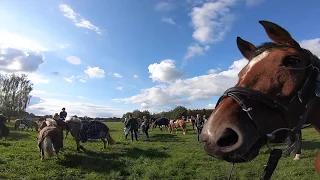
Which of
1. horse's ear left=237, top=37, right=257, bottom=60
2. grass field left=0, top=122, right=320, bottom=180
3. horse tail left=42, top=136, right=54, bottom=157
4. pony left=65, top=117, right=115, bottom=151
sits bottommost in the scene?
grass field left=0, top=122, right=320, bottom=180

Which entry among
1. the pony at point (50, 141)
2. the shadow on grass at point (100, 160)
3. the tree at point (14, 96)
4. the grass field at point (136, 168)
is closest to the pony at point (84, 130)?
the shadow on grass at point (100, 160)

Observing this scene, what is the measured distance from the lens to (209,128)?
179 cm

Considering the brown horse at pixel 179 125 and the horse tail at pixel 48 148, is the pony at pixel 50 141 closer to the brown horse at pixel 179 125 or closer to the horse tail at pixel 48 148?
the horse tail at pixel 48 148

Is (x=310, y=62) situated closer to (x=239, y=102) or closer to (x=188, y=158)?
(x=239, y=102)

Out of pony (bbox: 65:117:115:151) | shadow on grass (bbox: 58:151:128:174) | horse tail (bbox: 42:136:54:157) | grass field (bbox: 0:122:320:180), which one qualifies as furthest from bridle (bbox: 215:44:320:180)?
pony (bbox: 65:117:115:151)

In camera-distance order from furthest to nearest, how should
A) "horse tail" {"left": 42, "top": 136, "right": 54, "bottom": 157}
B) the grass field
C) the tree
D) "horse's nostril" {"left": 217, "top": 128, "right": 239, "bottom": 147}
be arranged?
the tree < "horse tail" {"left": 42, "top": 136, "right": 54, "bottom": 157} < the grass field < "horse's nostril" {"left": 217, "top": 128, "right": 239, "bottom": 147}

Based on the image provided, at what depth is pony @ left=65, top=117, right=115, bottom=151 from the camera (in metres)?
14.0

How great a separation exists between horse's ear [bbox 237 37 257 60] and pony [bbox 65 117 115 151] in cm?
1257

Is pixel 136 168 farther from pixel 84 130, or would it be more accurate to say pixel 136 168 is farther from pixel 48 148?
pixel 84 130

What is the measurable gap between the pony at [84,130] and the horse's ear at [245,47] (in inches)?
495

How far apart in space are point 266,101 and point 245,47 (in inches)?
31.8

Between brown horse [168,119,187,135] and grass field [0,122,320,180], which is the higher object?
brown horse [168,119,187,135]

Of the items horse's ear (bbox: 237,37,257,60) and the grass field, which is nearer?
horse's ear (bbox: 237,37,257,60)

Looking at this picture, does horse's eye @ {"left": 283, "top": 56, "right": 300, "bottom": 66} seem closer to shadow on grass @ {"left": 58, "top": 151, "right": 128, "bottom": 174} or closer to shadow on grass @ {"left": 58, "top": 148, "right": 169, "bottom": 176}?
shadow on grass @ {"left": 58, "top": 148, "right": 169, "bottom": 176}
